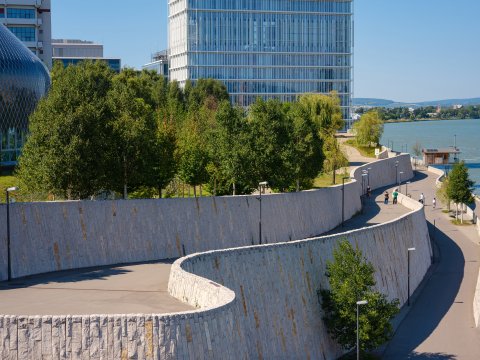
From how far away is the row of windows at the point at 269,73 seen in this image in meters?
143

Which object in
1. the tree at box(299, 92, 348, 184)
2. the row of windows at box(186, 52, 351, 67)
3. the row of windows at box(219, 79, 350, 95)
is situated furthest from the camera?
the row of windows at box(219, 79, 350, 95)

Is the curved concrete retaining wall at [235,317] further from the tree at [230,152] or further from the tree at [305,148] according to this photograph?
the tree at [305,148]

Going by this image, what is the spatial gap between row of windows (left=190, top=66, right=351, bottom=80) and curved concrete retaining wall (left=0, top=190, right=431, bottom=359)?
96.9 metres

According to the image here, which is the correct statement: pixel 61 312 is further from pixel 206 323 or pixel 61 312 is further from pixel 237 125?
pixel 237 125

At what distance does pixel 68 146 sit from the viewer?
134 ft

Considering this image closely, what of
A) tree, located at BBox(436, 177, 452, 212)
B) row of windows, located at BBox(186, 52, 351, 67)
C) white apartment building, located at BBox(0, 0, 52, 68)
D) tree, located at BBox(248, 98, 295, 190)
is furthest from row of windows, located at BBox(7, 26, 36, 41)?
tree, located at BBox(248, 98, 295, 190)

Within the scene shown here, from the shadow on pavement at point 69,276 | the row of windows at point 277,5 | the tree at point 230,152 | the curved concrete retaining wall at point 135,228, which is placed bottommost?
the shadow on pavement at point 69,276

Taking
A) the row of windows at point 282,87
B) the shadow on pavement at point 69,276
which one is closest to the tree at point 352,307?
the shadow on pavement at point 69,276

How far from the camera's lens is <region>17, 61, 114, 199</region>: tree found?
4097cm

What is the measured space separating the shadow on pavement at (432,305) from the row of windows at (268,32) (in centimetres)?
Answer: 8635

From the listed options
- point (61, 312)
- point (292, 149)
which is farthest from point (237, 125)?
point (61, 312)

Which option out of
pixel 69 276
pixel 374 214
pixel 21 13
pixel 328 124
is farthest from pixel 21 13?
pixel 69 276

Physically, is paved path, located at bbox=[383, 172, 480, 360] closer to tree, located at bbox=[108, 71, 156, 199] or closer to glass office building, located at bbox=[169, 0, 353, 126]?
tree, located at bbox=[108, 71, 156, 199]

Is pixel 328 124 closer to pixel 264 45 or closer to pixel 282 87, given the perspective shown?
pixel 264 45
